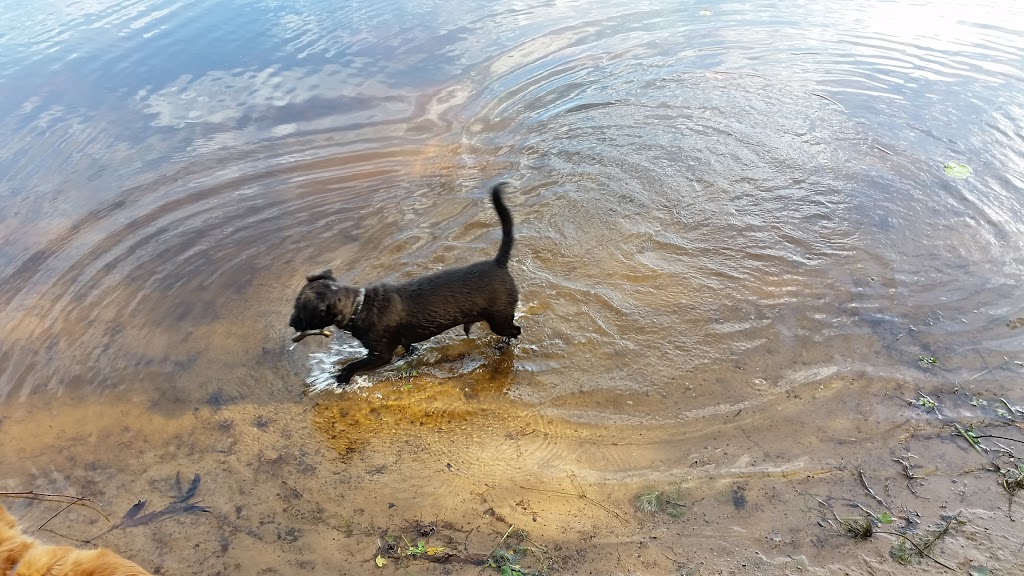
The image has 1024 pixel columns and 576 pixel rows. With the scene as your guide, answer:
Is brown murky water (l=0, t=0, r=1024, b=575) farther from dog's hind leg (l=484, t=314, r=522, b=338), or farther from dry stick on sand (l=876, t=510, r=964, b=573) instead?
dog's hind leg (l=484, t=314, r=522, b=338)

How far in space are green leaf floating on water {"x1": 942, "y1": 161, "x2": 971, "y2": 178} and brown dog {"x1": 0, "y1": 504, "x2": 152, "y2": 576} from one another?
340 inches

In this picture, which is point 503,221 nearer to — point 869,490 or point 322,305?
point 322,305

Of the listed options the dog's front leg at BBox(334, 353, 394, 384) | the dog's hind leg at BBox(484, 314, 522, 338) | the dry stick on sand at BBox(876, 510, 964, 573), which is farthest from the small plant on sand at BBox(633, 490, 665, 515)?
the dog's front leg at BBox(334, 353, 394, 384)

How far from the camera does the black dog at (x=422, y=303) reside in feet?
15.1

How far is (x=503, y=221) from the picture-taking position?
14.7 feet

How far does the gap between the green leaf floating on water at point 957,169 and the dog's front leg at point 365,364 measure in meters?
6.92

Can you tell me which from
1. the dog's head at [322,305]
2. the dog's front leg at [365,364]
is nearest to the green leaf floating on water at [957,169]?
the dog's front leg at [365,364]

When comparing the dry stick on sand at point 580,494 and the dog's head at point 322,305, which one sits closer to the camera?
the dry stick on sand at point 580,494

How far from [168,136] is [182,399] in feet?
18.9

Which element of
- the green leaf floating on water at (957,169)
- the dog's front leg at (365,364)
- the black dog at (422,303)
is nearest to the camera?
the black dog at (422,303)

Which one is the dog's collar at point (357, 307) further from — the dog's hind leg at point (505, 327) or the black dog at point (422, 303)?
the dog's hind leg at point (505, 327)

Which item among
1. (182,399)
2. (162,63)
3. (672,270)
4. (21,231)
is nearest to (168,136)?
(21,231)

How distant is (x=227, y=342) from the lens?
17.8ft

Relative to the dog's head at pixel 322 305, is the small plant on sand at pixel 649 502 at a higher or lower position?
lower
